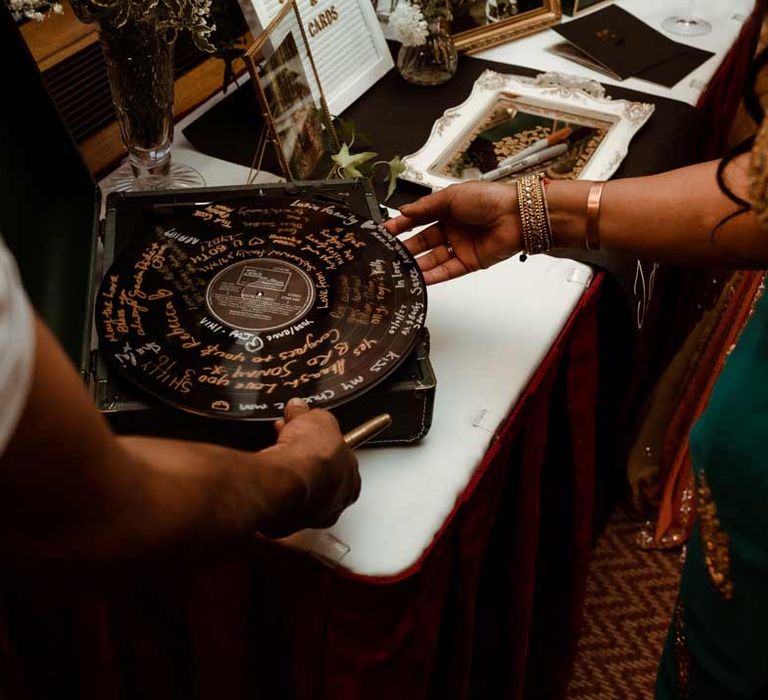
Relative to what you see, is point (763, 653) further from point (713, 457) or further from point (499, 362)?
point (499, 362)

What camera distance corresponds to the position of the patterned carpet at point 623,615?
155 cm

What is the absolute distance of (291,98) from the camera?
1146 mm

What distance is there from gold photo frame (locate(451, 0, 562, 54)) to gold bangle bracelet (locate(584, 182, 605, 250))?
650 mm

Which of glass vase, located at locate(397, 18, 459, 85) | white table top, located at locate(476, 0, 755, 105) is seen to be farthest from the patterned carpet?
glass vase, located at locate(397, 18, 459, 85)

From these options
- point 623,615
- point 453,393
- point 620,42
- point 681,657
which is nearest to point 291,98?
point 453,393

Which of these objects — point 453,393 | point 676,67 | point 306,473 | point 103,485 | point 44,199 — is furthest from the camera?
point 676,67

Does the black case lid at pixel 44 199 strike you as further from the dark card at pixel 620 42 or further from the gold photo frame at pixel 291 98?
the dark card at pixel 620 42

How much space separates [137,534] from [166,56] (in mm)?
756

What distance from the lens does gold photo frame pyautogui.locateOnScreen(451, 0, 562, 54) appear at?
5.02 feet

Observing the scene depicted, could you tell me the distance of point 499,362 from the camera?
0.96 m

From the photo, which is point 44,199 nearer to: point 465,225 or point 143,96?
point 143,96

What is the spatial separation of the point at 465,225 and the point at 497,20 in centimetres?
75

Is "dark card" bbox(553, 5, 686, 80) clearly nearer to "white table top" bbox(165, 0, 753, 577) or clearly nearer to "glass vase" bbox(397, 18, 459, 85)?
"glass vase" bbox(397, 18, 459, 85)
